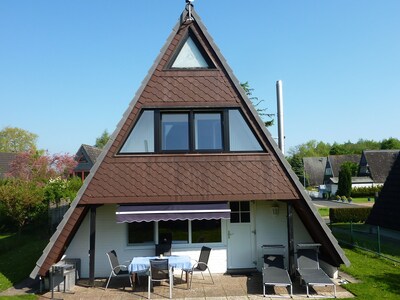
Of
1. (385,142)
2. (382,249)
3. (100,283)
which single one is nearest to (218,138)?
(100,283)

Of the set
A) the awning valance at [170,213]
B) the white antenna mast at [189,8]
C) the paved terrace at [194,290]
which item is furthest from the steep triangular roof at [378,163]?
the white antenna mast at [189,8]

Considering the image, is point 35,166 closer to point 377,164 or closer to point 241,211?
point 241,211

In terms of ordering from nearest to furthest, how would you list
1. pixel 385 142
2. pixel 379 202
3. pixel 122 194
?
pixel 122 194 → pixel 379 202 → pixel 385 142

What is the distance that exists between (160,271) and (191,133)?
4.46m

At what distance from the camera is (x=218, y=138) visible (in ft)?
37.1

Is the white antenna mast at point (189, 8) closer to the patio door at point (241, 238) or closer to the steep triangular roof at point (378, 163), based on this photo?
the patio door at point (241, 238)

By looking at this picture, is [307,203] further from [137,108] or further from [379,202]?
[379,202]

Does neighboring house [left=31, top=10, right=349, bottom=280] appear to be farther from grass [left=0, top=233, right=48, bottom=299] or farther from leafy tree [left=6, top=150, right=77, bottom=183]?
leafy tree [left=6, top=150, right=77, bottom=183]

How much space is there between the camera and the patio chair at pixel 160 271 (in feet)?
31.6

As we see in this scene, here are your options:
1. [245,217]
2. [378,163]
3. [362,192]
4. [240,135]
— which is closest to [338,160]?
[378,163]

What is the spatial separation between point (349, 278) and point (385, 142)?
13023cm

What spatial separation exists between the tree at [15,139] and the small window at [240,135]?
281 ft

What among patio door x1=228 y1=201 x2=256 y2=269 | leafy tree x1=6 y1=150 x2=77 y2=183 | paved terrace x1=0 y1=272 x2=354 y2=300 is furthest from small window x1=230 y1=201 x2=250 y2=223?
leafy tree x1=6 y1=150 x2=77 y2=183

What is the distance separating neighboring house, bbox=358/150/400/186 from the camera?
62.3 meters
